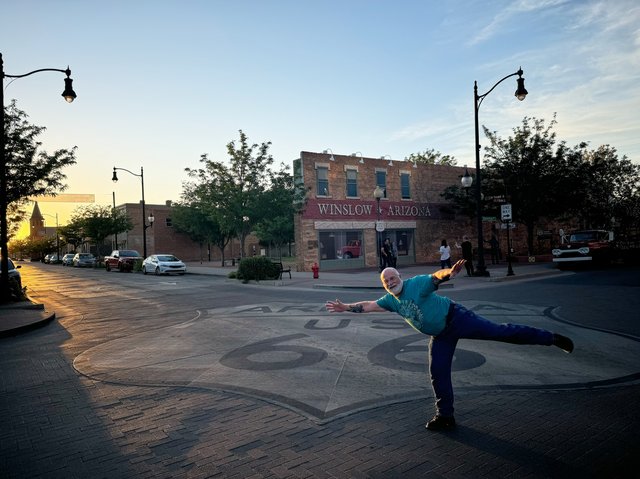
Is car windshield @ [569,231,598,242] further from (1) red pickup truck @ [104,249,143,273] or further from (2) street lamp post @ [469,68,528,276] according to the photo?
(1) red pickup truck @ [104,249,143,273]

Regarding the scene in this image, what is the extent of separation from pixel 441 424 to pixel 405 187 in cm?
2990

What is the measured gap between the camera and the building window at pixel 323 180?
2833cm

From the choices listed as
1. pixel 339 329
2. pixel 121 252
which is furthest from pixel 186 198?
pixel 339 329

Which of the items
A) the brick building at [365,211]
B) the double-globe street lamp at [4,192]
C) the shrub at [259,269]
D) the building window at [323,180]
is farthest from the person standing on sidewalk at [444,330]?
the building window at [323,180]

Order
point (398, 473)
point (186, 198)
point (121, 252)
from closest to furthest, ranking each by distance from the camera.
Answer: point (398, 473), point (121, 252), point (186, 198)

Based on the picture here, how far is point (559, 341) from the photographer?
3943 mm

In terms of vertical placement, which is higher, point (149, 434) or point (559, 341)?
point (559, 341)

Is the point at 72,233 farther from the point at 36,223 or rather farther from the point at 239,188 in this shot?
the point at 36,223

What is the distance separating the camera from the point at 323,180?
2850cm

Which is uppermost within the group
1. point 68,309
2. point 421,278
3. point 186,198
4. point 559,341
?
point 186,198

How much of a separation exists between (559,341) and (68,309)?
1398 cm

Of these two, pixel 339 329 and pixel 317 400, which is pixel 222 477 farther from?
pixel 339 329

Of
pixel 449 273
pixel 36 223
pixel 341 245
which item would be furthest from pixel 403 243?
pixel 36 223

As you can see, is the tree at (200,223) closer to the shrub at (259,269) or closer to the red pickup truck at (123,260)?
the red pickup truck at (123,260)
